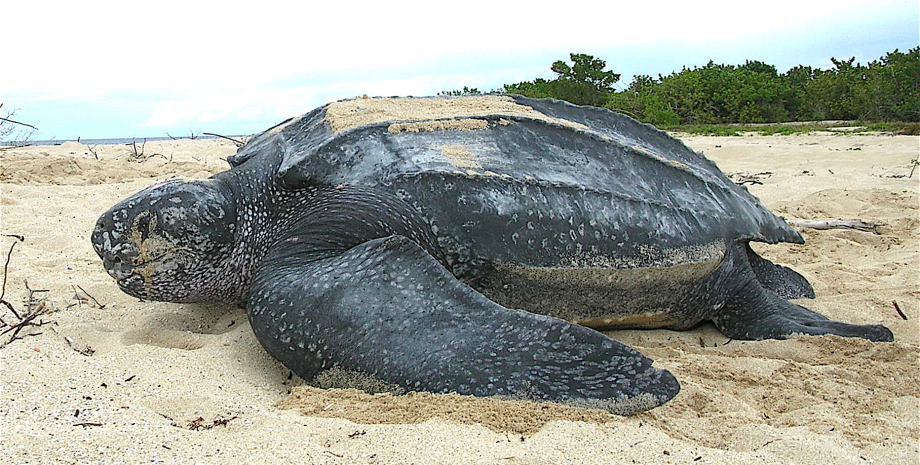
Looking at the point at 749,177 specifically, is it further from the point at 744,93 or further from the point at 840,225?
the point at 744,93

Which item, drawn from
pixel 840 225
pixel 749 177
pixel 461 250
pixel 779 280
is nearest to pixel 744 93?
pixel 749 177

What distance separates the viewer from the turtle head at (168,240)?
170 centimetres

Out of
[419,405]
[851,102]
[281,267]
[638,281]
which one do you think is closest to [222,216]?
[281,267]

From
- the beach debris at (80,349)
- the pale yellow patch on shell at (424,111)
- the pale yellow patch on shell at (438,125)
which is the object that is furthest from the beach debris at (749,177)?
the beach debris at (80,349)

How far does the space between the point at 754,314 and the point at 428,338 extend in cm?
114

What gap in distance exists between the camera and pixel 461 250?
5.37 ft

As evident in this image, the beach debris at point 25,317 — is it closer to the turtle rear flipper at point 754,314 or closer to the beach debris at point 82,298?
the beach debris at point 82,298

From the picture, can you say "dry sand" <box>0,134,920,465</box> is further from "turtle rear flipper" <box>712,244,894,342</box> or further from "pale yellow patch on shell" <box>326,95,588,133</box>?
"pale yellow patch on shell" <box>326,95,588,133</box>

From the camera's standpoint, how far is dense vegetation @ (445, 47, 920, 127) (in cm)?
1287

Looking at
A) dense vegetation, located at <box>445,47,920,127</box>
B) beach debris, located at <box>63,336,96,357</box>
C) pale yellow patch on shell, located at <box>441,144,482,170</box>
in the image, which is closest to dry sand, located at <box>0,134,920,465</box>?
beach debris, located at <box>63,336,96,357</box>

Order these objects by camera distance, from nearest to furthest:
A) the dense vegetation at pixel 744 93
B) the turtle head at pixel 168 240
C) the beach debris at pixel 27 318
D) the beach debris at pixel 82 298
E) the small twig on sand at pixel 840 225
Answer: the beach debris at pixel 27 318
the turtle head at pixel 168 240
the beach debris at pixel 82 298
the small twig on sand at pixel 840 225
the dense vegetation at pixel 744 93

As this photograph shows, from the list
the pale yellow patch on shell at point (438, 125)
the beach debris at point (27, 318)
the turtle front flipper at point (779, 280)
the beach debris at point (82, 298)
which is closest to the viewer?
the beach debris at point (27, 318)

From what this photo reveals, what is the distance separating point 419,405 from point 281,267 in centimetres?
58

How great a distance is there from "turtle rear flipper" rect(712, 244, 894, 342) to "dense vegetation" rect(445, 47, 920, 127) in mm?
→ 10686
